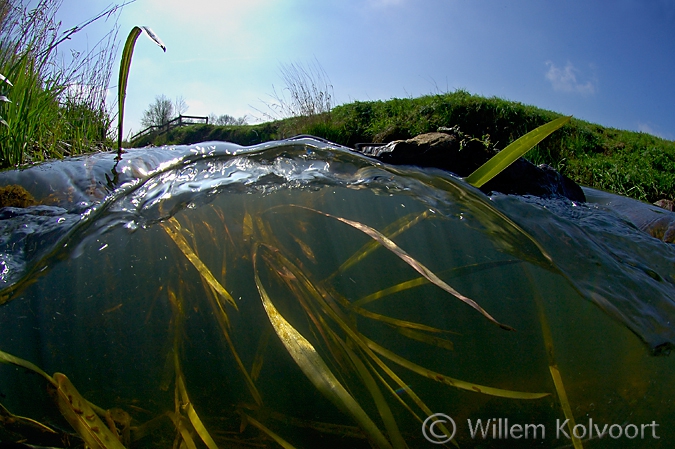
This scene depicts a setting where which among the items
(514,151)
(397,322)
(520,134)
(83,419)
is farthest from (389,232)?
A: (520,134)

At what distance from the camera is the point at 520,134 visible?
927cm

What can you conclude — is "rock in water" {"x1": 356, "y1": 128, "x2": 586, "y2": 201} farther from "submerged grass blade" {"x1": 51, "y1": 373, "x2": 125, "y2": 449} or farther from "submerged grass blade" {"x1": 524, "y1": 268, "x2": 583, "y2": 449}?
"submerged grass blade" {"x1": 51, "y1": 373, "x2": 125, "y2": 449}

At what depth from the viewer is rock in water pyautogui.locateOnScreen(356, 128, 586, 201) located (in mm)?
3520

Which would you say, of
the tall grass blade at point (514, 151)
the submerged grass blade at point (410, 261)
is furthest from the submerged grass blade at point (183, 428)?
the tall grass blade at point (514, 151)

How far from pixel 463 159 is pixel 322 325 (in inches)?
116

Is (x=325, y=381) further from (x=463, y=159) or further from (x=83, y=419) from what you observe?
(x=463, y=159)

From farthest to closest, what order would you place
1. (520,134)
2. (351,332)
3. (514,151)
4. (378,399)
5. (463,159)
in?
(520,134) < (463,159) < (514,151) < (351,332) < (378,399)

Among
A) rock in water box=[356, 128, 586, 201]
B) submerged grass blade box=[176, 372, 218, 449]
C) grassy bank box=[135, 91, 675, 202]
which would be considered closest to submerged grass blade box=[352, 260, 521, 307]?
submerged grass blade box=[176, 372, 218, 449]

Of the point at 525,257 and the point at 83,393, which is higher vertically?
the point at 525,257

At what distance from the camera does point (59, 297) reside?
1203 millimetres

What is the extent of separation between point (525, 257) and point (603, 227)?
1.23 metres

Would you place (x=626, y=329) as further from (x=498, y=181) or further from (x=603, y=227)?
(x=498, y=181)

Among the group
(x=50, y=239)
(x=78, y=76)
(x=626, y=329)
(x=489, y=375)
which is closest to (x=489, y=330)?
(x=489, y=375)

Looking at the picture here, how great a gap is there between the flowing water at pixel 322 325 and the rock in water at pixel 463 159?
196 cm
